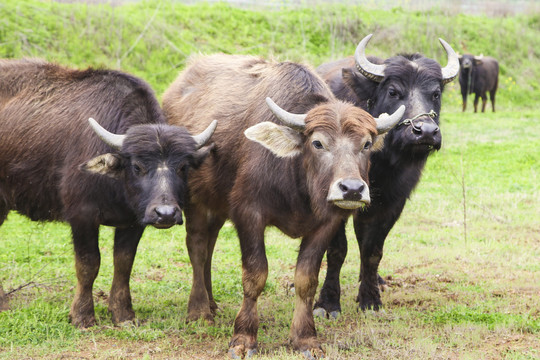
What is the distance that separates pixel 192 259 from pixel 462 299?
99.7 inches

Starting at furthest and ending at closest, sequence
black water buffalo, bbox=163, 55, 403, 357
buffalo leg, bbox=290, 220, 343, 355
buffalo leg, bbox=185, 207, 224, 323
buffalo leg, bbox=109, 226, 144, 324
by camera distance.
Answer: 1. buffalo leg, bbox=185, 207, 224, 323
2. buffalo leg, bbox=109, 226, 144, 324
3. buffalo leg, bbox=290, 220, 343, 355
4. black water buffalo, bbox=163, 55, 403, 357

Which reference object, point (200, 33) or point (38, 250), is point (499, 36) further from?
point (38, 250)

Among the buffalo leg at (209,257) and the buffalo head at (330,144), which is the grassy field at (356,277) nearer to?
the buffalo leg at (209,257)

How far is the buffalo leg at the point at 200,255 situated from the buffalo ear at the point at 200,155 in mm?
794

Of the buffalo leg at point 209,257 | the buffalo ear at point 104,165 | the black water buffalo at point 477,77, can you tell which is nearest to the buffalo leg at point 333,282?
the buffalo leg at point 209,257

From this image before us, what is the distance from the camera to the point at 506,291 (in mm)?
6410

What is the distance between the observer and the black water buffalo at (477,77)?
22438 millimetres

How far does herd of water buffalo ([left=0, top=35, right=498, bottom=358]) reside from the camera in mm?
4742

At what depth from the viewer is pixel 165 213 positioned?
4.74 metres

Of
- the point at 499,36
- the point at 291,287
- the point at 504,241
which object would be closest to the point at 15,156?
the point at 291,287

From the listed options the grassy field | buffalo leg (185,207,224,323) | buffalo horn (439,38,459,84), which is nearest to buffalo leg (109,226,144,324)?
the grassy field

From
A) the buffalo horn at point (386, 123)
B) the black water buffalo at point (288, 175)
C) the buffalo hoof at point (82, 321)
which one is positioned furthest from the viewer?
the buffalo hoof at point (82, 321)

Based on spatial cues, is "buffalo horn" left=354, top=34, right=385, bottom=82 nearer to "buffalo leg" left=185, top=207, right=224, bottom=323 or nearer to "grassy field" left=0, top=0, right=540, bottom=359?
"grassy field" left=0, top=0, right=540, bottom=359

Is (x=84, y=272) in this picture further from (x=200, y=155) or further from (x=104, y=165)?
(x=200, y=155)
